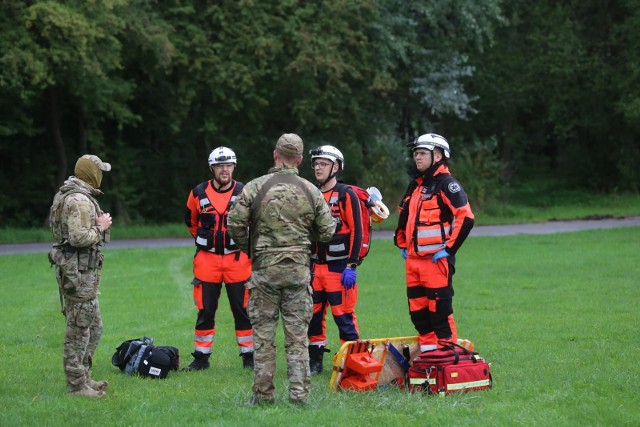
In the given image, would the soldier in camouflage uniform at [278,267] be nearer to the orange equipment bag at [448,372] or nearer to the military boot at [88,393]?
the orange equipment bag at [448,372]

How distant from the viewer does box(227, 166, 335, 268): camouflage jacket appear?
846cm

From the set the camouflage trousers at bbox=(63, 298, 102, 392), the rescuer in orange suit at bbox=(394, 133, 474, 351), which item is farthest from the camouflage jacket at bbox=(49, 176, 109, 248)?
the rescuer in orange suit at bbox=(394, 133, 474, 351)

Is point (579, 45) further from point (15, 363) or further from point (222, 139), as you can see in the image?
point (15, 363)

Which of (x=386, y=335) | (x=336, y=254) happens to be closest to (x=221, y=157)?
(x=336, y=254)

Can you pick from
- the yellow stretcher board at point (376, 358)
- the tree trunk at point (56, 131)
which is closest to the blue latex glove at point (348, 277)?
the yellow stretcher board at point (376, 358)

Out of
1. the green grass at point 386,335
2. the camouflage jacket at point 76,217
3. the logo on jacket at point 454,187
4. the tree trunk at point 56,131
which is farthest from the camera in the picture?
the tree trunk at point 56,131

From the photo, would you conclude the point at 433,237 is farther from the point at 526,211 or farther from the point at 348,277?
the point at 526,211

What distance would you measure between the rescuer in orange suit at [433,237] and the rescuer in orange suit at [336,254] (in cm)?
72

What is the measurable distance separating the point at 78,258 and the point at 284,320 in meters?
2.07

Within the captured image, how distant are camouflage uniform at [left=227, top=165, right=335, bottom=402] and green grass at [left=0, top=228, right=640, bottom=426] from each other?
32 cm

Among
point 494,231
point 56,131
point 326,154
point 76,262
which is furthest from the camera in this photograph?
point 56,131

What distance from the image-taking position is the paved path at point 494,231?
2812 cm

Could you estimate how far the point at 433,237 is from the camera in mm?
9938

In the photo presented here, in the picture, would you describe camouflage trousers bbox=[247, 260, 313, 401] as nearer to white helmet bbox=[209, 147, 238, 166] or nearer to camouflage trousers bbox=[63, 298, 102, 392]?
camouflage trousers bbox=[63, 298, 102, 392]
